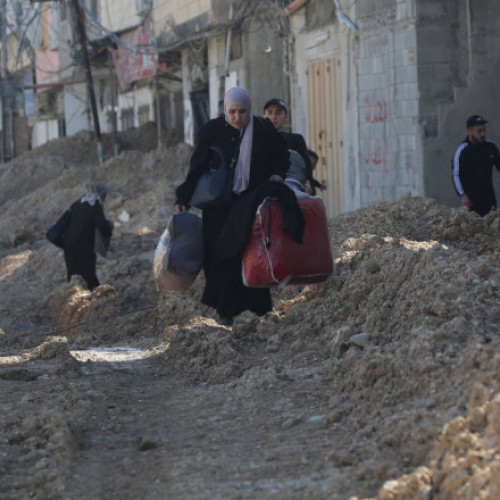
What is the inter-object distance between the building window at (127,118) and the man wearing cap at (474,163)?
22.3 meters

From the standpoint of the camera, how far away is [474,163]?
10664mm

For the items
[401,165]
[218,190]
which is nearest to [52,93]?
[401,165]

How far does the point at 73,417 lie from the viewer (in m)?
5.59

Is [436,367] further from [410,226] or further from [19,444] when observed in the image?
[410,226]

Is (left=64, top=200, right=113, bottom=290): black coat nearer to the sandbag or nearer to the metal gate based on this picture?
the sandbag

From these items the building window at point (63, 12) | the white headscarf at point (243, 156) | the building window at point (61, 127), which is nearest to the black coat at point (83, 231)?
the white headscarf at point (243, 156)

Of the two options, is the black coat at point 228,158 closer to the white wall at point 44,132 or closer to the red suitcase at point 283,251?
the red suitcase at point 283,251

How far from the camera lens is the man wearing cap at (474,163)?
10.6 m

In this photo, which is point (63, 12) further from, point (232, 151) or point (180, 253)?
point (180, 253)

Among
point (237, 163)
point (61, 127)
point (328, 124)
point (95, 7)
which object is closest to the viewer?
point (237, 163)

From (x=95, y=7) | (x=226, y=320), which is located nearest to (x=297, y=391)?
(x=226, y=320)

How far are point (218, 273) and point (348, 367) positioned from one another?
1.91 metres

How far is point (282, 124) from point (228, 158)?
1.11 m

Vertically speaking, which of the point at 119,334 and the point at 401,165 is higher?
the point at 401,165
